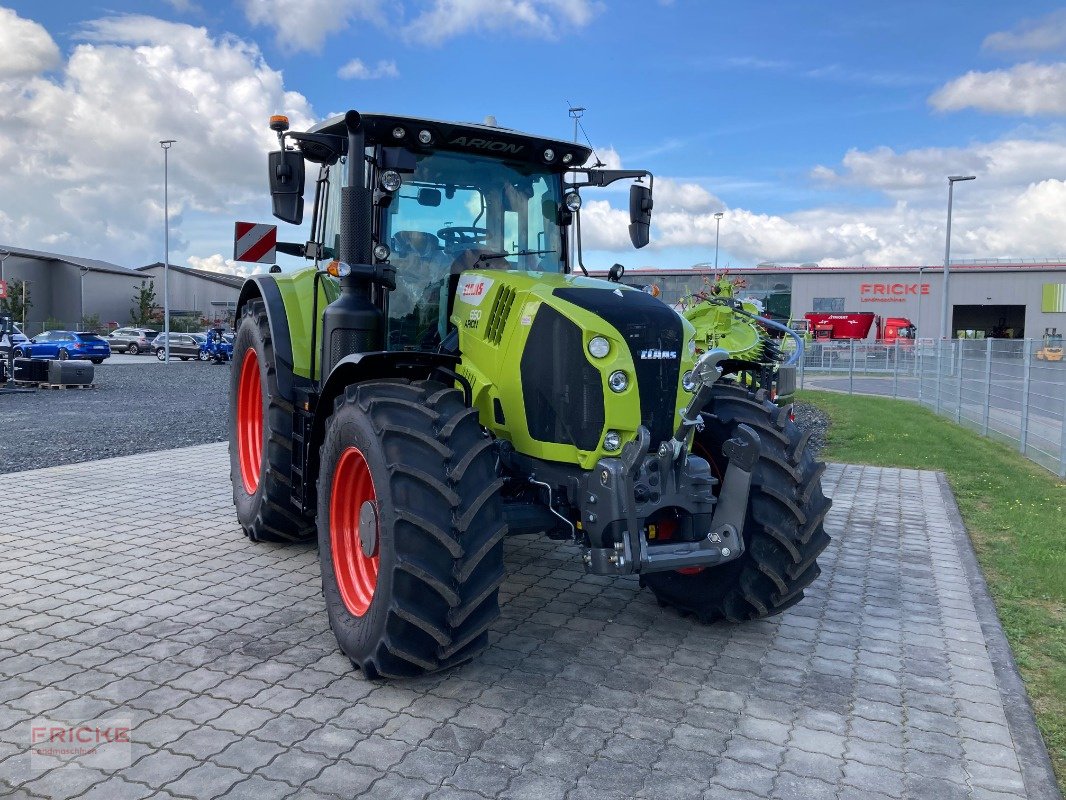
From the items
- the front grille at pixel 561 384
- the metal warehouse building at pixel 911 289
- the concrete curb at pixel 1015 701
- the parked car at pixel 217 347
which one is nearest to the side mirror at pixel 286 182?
the front grille at pixel 561 384

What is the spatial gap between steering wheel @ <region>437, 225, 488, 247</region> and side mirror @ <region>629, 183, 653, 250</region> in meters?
1.09

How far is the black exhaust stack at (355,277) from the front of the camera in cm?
461

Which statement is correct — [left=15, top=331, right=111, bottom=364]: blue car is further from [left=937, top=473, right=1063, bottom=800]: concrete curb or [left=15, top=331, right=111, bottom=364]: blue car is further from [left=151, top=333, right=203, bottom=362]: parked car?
[left=937, top=473, right=1063, bottom=800]: concrete curb

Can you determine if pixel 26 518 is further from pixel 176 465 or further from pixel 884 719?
pixel 884 719

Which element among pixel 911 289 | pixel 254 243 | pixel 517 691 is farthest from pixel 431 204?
pixel 911 289

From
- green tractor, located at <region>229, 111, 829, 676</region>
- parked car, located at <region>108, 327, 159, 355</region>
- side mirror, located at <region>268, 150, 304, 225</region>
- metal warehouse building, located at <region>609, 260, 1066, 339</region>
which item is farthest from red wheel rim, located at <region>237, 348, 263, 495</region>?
metal warehouse building, located at <region>609, 260, 1066, 339</region>

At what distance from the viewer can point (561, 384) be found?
413cm

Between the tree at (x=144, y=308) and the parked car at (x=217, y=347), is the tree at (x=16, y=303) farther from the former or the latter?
the parked car at (x=217, y=347)

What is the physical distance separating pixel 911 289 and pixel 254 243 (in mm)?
55363

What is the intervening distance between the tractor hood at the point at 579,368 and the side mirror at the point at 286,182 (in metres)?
1.51

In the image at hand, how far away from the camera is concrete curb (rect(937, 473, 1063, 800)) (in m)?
3.36

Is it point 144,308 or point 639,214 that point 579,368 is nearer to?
point 639,214

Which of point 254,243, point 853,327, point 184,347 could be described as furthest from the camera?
point 853,327

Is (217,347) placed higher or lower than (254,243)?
lower
